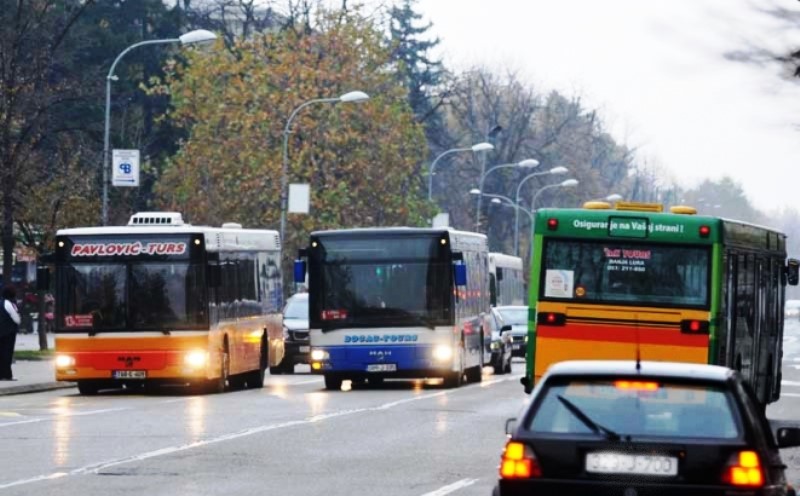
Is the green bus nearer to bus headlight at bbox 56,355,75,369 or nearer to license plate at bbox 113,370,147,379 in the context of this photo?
license plate at bbox 113,370,147,379

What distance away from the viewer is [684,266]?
24.6 meters

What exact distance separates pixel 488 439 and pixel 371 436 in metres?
1.31

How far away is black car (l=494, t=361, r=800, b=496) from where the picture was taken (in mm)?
11031

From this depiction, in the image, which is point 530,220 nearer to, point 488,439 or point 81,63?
point 81,63

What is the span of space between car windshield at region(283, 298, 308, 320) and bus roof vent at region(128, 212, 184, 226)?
32.9 ft

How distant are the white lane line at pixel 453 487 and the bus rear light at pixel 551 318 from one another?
21.8ft

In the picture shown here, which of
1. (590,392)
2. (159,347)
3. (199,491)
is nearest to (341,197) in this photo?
(159,347)

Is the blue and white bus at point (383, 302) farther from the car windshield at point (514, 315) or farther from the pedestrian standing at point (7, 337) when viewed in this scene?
the car windshield at point (514, 315)

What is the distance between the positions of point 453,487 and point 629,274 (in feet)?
25.4

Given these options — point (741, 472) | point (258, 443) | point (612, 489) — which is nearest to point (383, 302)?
point (258, 443)

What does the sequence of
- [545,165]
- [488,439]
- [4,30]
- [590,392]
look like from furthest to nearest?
[545,165] → [4,30] → [488,439] → [590,392]

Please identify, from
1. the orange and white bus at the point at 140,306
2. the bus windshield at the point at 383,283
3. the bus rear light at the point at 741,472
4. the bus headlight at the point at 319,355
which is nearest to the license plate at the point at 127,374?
the orange and white bus at the point at 140,306

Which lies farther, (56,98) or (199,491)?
(56,98)

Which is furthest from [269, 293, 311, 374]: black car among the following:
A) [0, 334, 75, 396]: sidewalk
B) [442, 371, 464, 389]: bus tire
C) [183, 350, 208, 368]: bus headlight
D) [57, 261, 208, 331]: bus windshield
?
[183, 350, 208, 368]: bus headlight
